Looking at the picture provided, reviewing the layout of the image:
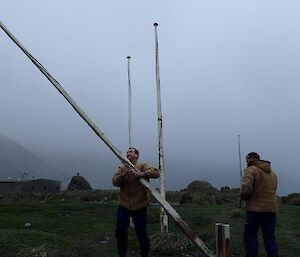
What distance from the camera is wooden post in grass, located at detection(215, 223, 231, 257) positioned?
6.68m

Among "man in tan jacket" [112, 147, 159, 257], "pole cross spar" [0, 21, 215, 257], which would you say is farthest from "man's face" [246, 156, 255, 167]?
"pole cross spar" [0, 21, 215, 257]

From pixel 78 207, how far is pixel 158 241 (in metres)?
10.7

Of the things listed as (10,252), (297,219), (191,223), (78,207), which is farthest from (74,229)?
(297,219)

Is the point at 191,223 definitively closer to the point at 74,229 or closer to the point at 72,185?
the point at 74,229

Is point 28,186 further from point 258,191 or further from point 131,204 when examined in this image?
point 258,191

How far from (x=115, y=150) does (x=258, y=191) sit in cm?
304

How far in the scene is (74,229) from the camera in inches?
600

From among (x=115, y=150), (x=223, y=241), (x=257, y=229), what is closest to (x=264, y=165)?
(x=257, y=229)


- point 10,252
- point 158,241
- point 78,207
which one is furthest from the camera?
point 78,207

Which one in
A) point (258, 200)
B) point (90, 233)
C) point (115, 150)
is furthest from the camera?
point (90, 233)

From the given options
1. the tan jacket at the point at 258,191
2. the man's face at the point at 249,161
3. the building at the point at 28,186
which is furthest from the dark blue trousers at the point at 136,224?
the building at the point at 28,186

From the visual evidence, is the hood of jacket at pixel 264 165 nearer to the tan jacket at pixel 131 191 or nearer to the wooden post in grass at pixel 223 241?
the tan jacket at pixel 131 191

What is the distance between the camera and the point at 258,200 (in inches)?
362

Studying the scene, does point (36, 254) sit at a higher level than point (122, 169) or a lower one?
lower
